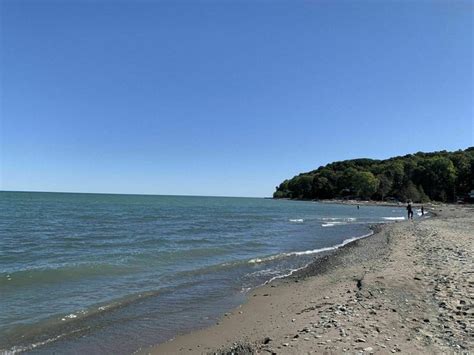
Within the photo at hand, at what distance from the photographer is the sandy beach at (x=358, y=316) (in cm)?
674

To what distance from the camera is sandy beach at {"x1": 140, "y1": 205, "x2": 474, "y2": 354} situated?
6.74 meters

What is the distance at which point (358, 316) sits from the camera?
8320 mm

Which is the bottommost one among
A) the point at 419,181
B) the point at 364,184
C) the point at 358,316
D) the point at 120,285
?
the point at 120,285

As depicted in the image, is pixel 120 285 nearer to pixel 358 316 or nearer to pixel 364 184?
pixel 358 316

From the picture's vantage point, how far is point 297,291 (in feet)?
42.4

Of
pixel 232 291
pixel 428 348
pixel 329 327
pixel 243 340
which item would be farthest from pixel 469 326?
pixel 232 291

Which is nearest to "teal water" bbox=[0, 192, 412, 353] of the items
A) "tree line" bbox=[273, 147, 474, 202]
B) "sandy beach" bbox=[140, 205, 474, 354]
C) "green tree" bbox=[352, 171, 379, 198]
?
"sandy beach" bbox=[140, 205, 474, 354]

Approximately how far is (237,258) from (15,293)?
11.2 m

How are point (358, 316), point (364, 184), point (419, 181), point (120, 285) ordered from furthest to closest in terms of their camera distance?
point (364, 184) < point (419, 181) < point (120, 285) < point (358, 316)

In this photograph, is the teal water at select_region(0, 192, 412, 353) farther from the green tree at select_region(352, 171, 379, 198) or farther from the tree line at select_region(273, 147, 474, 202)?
the green tree at select_region(352, 171, 379, 198)

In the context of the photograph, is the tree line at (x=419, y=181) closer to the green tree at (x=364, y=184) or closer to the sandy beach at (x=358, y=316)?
the green tree at (x=364, y=184)

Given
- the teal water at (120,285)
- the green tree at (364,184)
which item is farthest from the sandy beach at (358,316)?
the green tree at (364,184)

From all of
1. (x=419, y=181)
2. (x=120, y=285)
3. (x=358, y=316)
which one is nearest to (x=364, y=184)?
(x=419, y=181)

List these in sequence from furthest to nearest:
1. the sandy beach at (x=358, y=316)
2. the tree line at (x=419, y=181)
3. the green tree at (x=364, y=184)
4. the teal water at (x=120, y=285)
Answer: the green tree at (x=364, y=184)
the tree line at (x=419, y=181)
the teal water at (x=120, y=285)
the sandy beach at (x=358, y=316)
